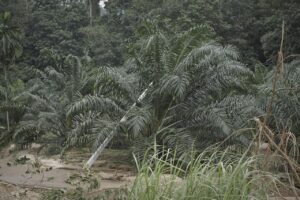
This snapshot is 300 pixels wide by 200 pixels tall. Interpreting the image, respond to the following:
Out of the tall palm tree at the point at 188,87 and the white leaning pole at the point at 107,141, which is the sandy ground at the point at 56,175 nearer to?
the white leaning pole at the point at 107,141

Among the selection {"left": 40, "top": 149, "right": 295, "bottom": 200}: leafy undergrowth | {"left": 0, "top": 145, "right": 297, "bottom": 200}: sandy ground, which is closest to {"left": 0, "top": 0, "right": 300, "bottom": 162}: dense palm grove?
{"left": 0, "top": 145, "right": 297, "bottom": 200}: sandy ground

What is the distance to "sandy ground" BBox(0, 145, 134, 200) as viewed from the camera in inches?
260

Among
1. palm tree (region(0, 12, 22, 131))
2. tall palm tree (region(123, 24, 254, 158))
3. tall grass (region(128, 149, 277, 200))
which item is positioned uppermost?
palm tree (region(0, 12, 22, 131))

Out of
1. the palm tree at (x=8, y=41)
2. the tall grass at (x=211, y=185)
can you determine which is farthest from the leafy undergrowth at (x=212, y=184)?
the palm tree at (x=8, y=41)

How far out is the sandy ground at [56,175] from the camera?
6.59m

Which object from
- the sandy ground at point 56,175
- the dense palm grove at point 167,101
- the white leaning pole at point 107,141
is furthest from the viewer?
the dense palm grove at point 167,101

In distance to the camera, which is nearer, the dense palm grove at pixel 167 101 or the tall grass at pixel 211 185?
the tall grass at pixel 211 185

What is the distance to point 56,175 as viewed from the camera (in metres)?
8.48

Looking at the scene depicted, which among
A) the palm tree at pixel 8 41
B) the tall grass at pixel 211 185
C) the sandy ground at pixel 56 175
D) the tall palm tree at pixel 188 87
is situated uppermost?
the palm tree at pixel 8 41

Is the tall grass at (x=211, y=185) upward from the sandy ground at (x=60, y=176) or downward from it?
upward

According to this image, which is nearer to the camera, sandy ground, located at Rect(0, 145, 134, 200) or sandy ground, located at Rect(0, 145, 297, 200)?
sandy ground, located at Rect(0, 145, 297, 200)

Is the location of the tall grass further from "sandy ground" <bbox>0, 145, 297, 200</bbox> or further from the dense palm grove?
the dense palm grove

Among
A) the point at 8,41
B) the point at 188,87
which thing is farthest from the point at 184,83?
the point at 8,41

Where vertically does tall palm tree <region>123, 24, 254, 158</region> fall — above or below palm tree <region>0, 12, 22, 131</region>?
below
